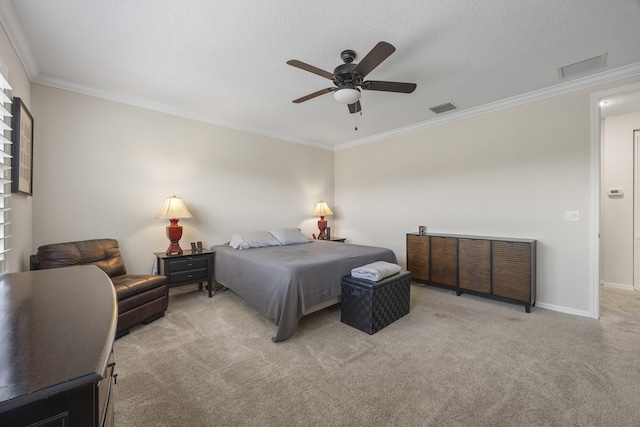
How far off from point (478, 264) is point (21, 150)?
513 cm

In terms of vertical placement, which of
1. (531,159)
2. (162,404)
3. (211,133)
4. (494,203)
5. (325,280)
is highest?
(211,133)

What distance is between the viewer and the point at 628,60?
2635 mm

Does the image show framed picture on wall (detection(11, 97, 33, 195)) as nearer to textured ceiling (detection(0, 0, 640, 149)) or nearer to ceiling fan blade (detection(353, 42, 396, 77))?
textured ceiling (detection(0, 0, 640, 149))

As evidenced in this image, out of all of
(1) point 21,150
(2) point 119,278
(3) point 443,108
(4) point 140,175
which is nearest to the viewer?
(1) point 21,150

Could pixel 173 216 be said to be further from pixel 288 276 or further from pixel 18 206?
pixel 288 276

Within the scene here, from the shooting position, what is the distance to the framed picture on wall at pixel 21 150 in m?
2.17

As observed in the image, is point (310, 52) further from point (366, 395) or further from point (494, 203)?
point (494, 203)

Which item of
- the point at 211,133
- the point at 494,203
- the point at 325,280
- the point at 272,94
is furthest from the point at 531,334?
the point at 211,133

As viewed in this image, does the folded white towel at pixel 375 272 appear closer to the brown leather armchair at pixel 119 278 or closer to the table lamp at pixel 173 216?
the brown leather armchair at pixel 119 278

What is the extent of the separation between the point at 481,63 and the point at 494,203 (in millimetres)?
1966

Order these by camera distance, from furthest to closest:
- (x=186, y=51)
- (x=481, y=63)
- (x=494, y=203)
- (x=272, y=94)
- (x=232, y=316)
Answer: (x=494, y=203) < (x=272, y=94) < (x=232, y=316) < (x=481, y=63) < (x=186, y=51)

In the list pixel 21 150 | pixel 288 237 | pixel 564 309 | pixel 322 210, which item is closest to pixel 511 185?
pixel 564 309

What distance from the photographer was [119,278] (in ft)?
9.51

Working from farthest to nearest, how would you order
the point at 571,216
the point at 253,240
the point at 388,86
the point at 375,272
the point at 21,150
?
1. the point at 253,240
2. the point at 571,216
3. the point at 375,272
4. the point at 388,86
5. the point at 21,150
